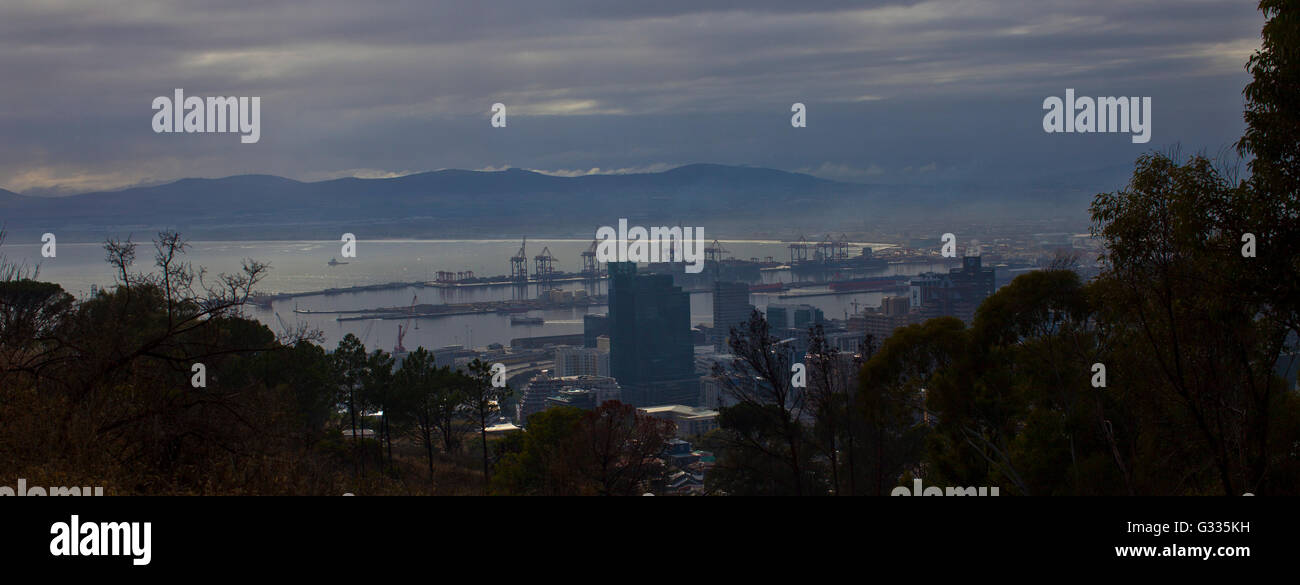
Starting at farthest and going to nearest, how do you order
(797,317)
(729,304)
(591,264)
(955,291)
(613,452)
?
(591,264), (729,304), (797,317), (955,291), (613,452)

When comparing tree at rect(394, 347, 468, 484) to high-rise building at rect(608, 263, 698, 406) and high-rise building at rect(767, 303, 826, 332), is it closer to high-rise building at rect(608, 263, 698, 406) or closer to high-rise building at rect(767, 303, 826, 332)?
high-rise building at rect(608, 263, 698, 406)

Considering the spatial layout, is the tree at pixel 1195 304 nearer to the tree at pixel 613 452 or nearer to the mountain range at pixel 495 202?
the tree at pixel 613 452

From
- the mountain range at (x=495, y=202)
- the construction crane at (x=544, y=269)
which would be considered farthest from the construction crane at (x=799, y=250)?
the construction crane at (x=544, y=269)

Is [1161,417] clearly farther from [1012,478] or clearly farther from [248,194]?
[248,194]

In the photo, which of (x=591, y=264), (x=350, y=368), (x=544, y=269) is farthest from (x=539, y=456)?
(x=591, y=264)

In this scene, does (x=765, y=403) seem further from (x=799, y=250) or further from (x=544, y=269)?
(x=799, y=250)
